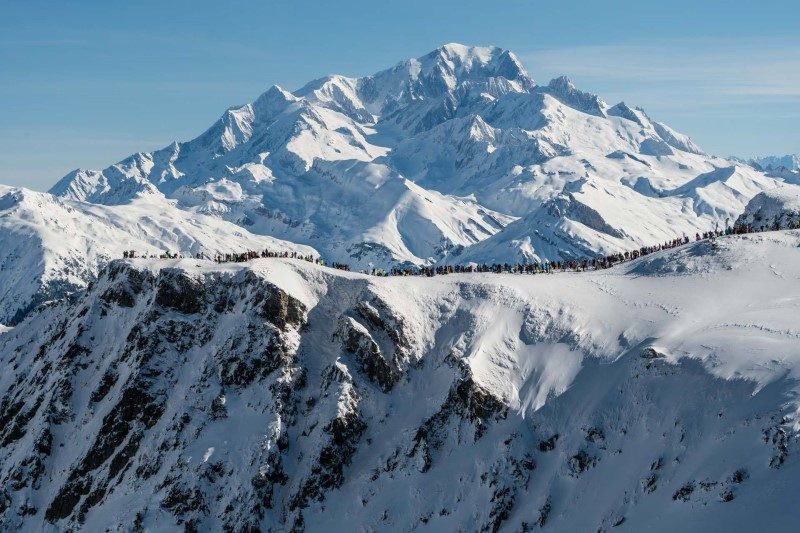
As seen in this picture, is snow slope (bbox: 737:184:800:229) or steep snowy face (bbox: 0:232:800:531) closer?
steep snowy face (bbox: 0:232:800:531)

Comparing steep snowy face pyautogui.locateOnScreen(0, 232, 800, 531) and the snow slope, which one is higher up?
the snow slope

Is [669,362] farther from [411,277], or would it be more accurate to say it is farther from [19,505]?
[19,505]

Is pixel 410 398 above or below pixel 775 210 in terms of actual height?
below

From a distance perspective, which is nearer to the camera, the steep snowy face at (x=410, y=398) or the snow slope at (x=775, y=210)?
the steep snowy face at (x=410, y=398)

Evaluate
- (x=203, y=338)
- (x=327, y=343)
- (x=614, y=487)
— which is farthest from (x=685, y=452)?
(x=203, y=338)

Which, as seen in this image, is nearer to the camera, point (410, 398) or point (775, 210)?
point (410, 398)

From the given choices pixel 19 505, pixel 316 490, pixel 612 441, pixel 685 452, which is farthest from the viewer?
pixel 19 505

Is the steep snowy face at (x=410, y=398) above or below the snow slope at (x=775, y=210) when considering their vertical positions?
below

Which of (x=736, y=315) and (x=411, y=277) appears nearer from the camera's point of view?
(x=736, y=315)
